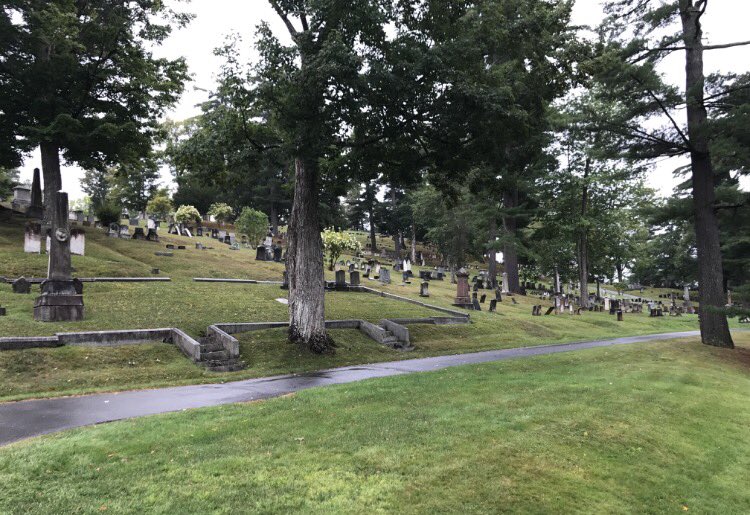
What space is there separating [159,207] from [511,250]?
139 feet

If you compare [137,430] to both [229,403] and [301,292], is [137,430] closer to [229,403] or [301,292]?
[229,403]

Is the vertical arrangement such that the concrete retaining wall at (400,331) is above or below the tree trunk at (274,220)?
below

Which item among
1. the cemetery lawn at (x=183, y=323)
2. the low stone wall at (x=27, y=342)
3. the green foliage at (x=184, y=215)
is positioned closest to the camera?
the cemetery lawn at (x=183, y=323)

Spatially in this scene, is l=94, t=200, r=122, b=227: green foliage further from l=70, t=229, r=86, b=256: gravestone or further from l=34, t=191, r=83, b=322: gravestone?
l=34, t=191, r=83, b=322: gravestone

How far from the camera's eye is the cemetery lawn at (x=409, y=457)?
14.6 feet

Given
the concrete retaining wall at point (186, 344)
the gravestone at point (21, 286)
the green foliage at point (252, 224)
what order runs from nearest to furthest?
the concrete retaining wall at point (186, 344)
the gravestone at point (21, 286)
the green foliage at point (252, 224)

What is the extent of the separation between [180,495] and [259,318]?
12.8 m

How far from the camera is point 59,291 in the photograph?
14.1 m

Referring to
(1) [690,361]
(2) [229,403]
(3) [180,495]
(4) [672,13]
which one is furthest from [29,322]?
(4) [672,13]

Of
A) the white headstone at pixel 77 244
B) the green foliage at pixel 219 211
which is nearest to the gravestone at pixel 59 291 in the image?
the white headstone at pixel 77 244

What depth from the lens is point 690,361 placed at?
43.6 ft

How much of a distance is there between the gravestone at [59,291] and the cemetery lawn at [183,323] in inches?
18.9

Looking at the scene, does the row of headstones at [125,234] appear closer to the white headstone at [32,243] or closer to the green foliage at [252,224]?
the white headstone at [32,243]

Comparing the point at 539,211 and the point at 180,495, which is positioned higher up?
the point at 539,211
